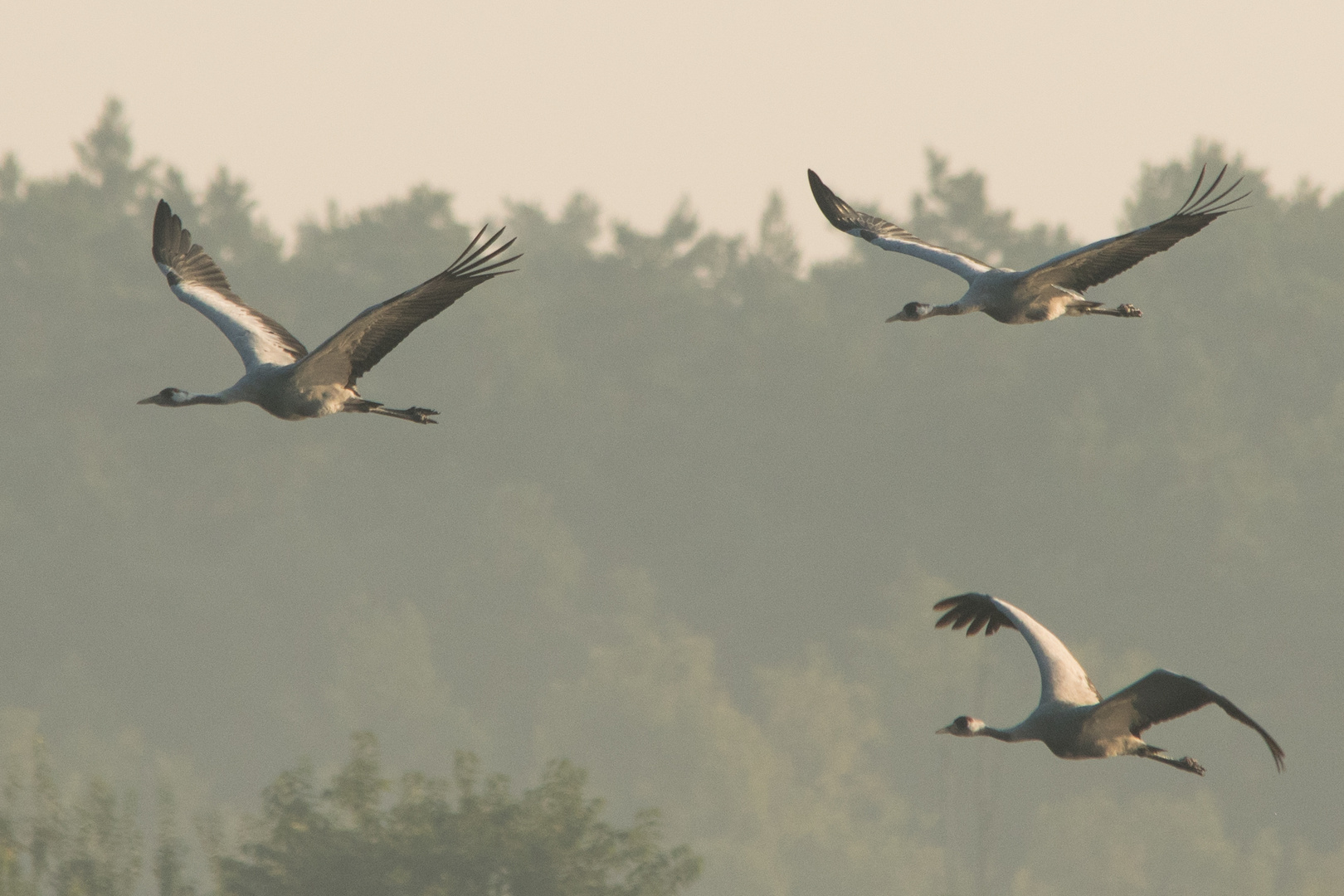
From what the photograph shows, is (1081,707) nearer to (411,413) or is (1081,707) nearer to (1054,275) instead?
(1054,275)

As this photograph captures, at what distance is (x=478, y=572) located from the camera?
100 m

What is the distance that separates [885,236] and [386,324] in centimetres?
623

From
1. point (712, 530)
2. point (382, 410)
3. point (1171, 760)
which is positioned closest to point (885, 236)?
point (382, 410)

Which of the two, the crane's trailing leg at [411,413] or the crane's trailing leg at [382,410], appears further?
the crane's trailing leg at [411,413]

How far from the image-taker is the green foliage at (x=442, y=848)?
86.2ft

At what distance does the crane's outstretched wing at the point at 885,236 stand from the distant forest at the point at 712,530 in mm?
59004

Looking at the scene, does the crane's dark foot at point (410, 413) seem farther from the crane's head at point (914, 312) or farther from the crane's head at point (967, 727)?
the crane's head at point (967, 727)

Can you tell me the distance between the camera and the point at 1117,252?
1420 centimetres

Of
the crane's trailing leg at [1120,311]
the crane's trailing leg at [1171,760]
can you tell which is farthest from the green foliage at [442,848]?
the crane's trailing leg at [1171,760]

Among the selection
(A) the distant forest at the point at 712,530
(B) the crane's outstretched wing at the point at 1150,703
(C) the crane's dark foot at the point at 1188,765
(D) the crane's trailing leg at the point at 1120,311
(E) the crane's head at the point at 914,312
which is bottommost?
(C) the crane's dark foot at the point at 1188,765

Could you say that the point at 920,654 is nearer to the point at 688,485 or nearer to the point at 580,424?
the point at 688,485

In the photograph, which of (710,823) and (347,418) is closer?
(710,823)

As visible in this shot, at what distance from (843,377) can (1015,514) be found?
13.5 metres

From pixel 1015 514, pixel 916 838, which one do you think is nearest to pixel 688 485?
pixel 1015 514
